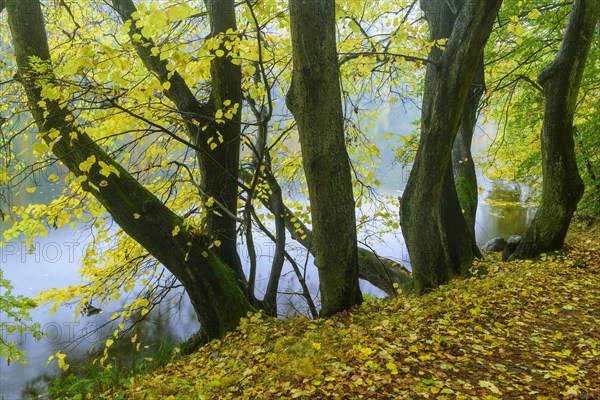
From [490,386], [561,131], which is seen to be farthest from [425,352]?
[561,131]

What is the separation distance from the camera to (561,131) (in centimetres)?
558

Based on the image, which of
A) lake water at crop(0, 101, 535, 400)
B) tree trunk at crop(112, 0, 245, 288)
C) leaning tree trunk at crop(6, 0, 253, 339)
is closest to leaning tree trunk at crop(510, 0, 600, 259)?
lake water at crop(0, 101, 535, 400)

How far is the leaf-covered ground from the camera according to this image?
2.62 m

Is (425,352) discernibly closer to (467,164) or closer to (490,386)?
(490,386)

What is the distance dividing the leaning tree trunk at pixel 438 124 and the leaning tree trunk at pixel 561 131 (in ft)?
4.60

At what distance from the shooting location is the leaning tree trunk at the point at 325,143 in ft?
Answer: 10.2

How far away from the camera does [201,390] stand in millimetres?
3086

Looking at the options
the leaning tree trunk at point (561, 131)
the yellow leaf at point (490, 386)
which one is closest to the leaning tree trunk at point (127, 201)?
the yellow leaf at point (490, 386)

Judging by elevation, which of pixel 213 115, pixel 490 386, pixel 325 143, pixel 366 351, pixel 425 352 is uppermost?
pixel 213 115

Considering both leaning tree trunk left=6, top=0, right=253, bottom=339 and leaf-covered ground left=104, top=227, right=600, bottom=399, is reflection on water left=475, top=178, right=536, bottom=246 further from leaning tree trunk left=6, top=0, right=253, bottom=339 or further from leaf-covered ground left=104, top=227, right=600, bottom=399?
leaning tree trunk left=6, top=0, right=253, bottom=339

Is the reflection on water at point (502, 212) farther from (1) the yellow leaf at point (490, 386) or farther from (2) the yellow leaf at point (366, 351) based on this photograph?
(1) the yellow leaf at point (490, 386)

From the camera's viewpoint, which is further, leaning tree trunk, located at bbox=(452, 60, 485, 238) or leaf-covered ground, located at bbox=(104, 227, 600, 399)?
leaning tree trunk, located at bbox=(452, 60, 485, 238)

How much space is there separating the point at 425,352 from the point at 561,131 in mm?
4072

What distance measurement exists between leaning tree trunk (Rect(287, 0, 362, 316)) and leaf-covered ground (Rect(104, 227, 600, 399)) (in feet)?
1.47
